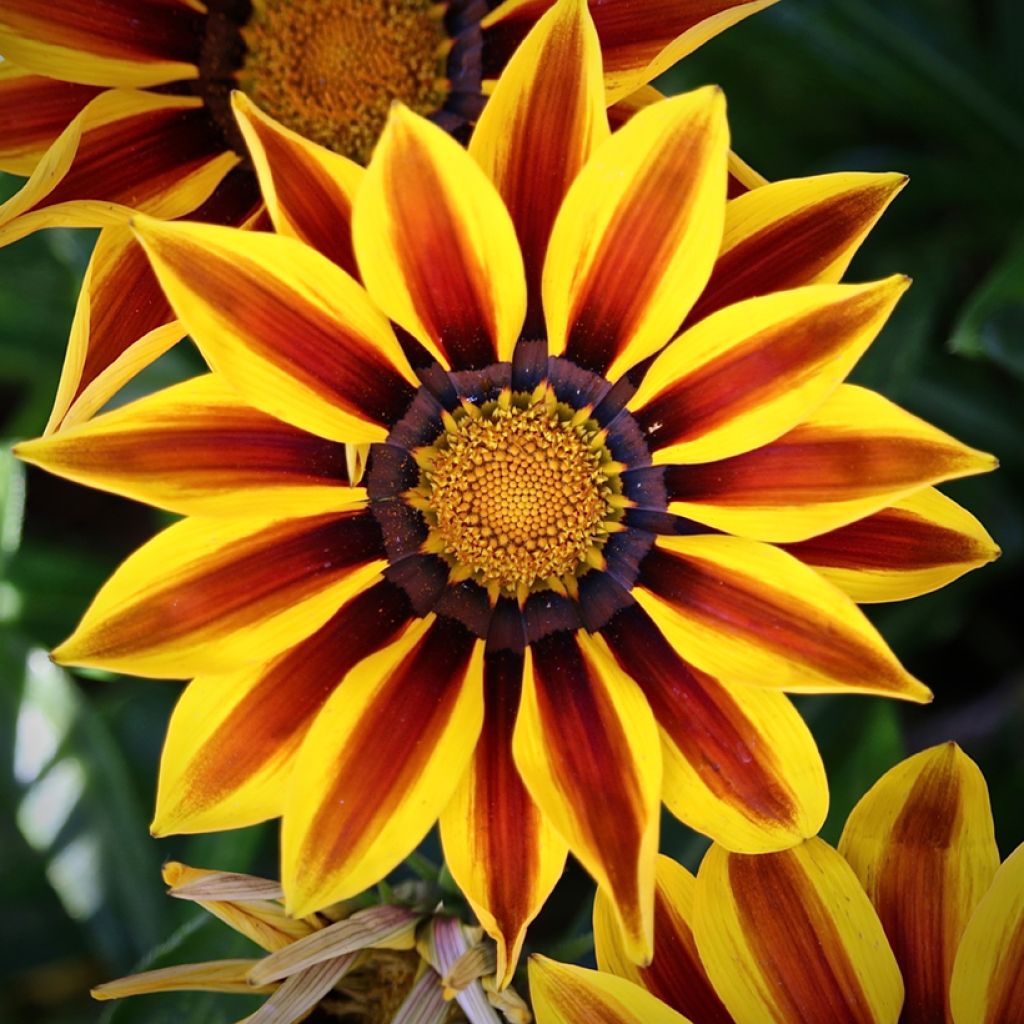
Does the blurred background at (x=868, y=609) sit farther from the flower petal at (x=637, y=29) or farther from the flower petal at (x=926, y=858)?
the flower petal at (x=637, y=29)

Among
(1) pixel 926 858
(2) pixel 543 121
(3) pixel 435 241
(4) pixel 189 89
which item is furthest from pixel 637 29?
(1) pixel 926 858

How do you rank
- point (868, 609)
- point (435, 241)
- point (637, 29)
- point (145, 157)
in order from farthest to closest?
point (868, 609), point (145, 157), point (637, 29), point (435, 241)

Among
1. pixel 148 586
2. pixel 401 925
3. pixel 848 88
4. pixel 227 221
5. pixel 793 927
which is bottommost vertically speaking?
pixel 793 927

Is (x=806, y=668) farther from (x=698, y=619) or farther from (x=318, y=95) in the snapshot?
(x=318, y=95)

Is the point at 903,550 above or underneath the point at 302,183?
underneath

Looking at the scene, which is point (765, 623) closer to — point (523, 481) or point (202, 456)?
point (523, 481)

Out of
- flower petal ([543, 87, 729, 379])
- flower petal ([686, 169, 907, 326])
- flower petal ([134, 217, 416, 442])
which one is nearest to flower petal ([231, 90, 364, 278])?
flower petal ([134, 217, 416, 442])

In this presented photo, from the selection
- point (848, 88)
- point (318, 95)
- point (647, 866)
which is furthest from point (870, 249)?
point (647, 866)
